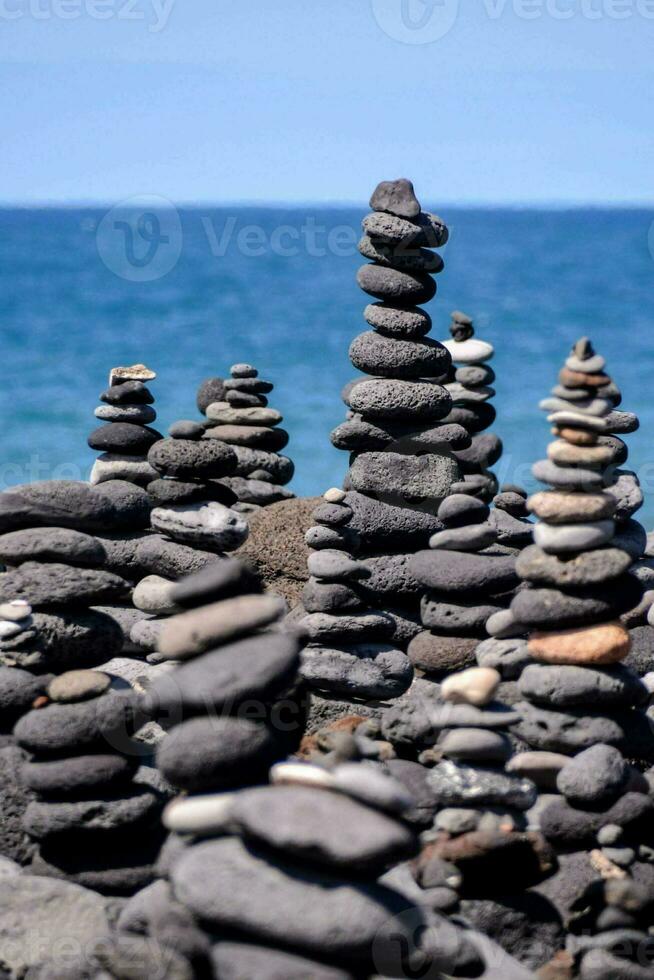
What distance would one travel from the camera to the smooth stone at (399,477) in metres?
9.78

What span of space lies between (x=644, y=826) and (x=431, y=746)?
1.19m

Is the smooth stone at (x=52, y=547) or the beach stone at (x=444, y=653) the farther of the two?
the beach stone at (x=444, y=653)

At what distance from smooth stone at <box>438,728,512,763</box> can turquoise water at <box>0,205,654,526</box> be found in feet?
22.0

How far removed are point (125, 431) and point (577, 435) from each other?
3.94 meters

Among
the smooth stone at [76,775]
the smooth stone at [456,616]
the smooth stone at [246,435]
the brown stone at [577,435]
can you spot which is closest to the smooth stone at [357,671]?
the smooth stone at [456,616]

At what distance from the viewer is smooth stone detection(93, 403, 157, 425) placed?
10539mm

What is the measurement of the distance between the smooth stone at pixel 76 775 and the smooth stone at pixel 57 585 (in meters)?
0.88

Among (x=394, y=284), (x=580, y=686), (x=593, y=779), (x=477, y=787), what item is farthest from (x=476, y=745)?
(x=394, y=284)

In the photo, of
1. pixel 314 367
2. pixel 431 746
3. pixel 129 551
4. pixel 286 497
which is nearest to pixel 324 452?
pixel 314 367

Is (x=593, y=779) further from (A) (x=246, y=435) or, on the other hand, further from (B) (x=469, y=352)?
(A) (x=246, y=435)

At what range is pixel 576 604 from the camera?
7332 mm

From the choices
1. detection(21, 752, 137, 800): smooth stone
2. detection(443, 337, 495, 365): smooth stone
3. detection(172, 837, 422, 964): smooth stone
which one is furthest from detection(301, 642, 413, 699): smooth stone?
detection(172, 837, 422, 964): smooth stone

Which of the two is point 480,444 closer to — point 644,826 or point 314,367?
point 644,826

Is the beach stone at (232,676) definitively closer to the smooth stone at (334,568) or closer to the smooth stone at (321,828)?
the smooth stone at (321,828)
